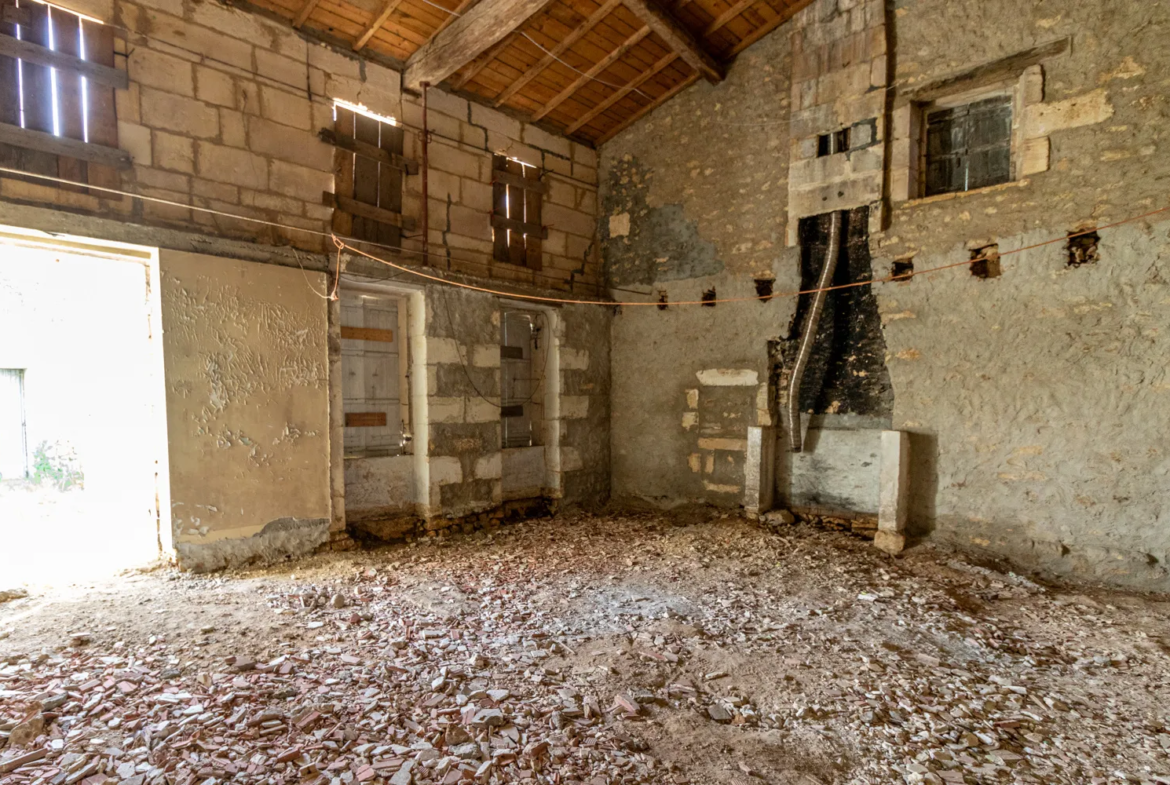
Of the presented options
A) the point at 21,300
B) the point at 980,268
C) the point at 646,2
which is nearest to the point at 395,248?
the point at 646,2

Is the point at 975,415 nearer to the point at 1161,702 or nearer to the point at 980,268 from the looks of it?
the point at 980,268

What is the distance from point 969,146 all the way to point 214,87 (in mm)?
5858

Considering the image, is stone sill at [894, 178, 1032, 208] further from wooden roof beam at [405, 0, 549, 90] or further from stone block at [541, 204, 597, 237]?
wooden roof beam at [405, 0, 549, 90]

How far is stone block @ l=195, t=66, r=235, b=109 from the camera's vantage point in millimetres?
4066

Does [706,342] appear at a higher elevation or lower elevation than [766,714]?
higher

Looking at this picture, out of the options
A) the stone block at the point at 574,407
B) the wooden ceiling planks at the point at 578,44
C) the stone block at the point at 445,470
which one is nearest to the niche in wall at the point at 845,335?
the wooden ceiling planks at the point at 578,44

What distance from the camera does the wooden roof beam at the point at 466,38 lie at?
451 cm

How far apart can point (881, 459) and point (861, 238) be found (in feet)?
6.36

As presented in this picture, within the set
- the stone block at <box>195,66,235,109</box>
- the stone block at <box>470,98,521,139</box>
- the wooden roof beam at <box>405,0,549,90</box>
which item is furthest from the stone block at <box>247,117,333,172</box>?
the stone block at <box>470,98,521,139</box>

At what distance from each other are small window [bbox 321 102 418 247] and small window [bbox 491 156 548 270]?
0.97 metres

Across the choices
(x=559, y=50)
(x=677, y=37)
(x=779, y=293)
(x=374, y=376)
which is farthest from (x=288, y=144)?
(x=779, y=293)

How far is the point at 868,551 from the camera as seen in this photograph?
465 cm

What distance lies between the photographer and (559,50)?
17.4 ft

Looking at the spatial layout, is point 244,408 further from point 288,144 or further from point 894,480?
point 894,480
